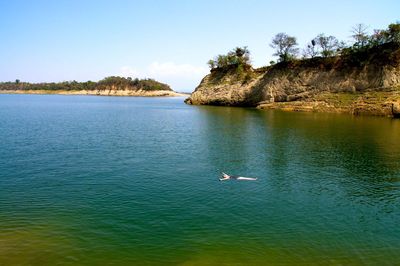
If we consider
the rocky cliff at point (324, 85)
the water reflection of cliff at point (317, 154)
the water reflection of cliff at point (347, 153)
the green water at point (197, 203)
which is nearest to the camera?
the green water at point (197, 203)

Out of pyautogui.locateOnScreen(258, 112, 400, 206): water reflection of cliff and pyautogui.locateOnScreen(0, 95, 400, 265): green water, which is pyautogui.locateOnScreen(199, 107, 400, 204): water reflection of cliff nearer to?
pyautogui.locateOnScreen(258, 112, 400, 206): water reflection of cliff

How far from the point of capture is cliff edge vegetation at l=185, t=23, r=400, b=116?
95312mm

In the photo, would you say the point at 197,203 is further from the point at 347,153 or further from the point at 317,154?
the point at 347,153

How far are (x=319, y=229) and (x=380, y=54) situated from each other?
94.7 metres

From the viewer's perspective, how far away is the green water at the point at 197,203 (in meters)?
19.0

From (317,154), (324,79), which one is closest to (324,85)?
(324,79)

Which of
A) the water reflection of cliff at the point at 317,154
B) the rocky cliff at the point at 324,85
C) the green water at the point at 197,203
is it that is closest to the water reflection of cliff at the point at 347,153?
the water reflection of cliff at the point at 317,154

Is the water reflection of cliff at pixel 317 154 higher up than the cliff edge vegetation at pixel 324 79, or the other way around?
the cliff edge vegetation at pixel 324 79

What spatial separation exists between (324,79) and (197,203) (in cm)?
9531

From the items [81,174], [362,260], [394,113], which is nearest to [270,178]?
[362,260]

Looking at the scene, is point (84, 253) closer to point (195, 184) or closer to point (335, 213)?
point (195, 184)

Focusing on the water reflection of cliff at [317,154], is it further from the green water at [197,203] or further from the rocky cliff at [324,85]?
the rocky cliff at [324,85]

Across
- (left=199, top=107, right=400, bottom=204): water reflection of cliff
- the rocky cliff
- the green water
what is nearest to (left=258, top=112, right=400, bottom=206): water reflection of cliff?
(left=199, top=107, right=400, bottom=204): water reflection of cliff

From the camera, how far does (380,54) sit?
10031 cm
